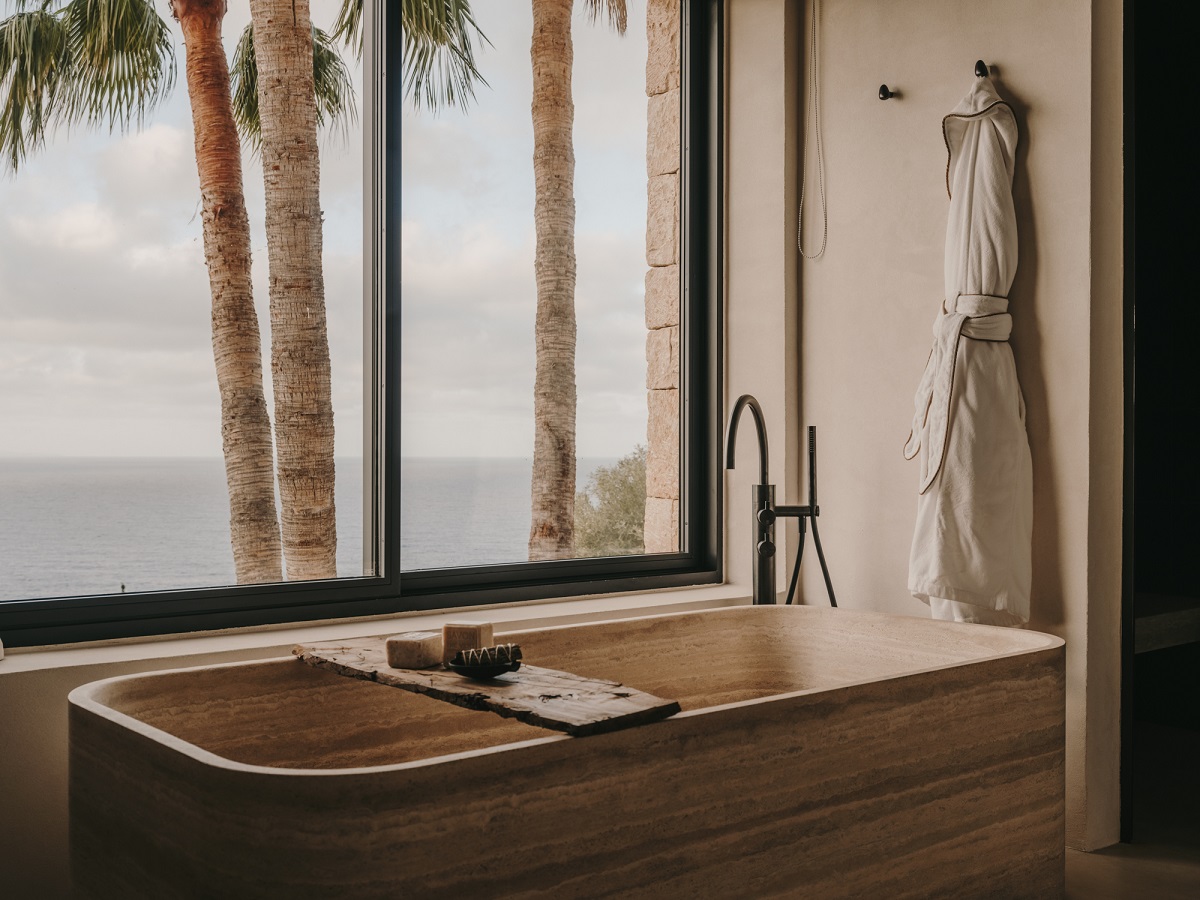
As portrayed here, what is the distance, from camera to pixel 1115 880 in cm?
239

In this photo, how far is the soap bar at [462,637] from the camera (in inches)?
77.7

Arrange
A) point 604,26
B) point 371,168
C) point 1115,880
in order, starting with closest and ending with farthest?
point 1115,880, point 371,168, point 604,26

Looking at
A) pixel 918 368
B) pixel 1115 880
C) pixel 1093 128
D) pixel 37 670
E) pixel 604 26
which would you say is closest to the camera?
pixel 37 670

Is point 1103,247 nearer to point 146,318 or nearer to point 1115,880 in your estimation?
point 1115,880

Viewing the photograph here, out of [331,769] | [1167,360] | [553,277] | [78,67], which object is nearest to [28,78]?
[78,67]

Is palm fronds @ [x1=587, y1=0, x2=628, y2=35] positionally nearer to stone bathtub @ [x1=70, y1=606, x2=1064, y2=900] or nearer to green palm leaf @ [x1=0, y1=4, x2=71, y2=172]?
green palm leaf @ [x1=0, y1=4, x2=71, y2=172]

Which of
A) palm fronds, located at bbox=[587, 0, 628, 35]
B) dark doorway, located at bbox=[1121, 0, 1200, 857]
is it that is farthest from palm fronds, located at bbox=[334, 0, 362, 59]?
dark doorway, located at bbox=[1121, 0, 1200, 857]

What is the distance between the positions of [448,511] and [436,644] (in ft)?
3.72

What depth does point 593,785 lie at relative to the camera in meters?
1.46

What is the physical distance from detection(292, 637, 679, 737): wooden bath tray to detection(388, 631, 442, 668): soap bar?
0.02 metres

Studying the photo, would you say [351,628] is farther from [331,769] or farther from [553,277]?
[553,277]

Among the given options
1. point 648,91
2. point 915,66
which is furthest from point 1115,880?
point 648,91

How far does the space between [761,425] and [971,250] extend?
672 mm

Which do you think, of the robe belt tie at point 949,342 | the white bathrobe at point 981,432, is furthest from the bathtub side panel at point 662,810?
the robe belt tie at point 949,342
